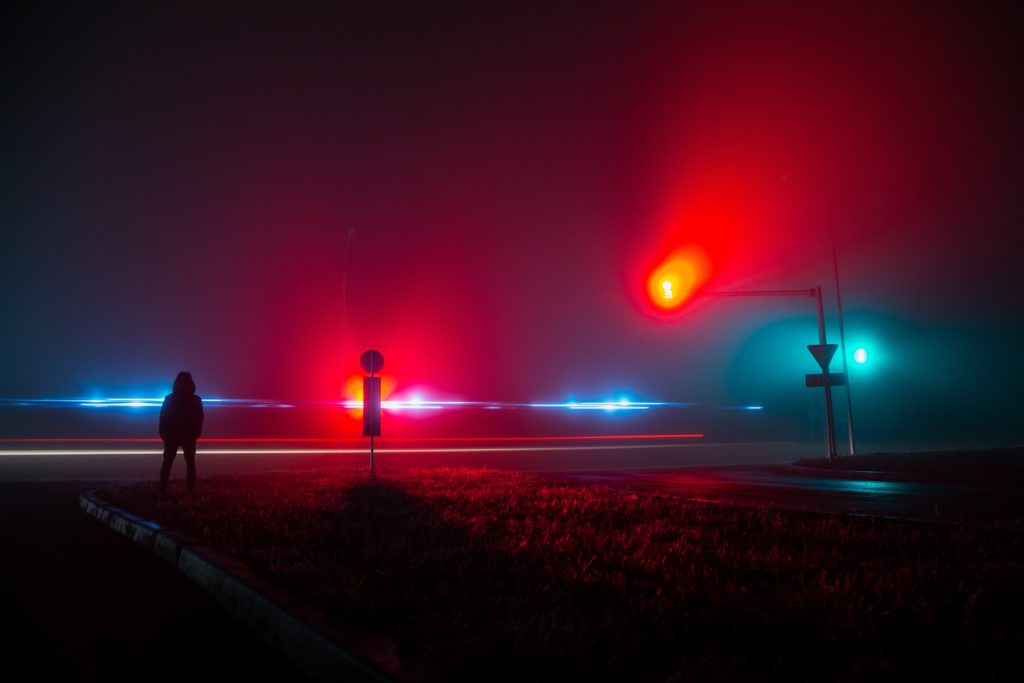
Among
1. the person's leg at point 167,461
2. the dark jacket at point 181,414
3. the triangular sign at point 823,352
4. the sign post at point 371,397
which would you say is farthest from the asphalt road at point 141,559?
the sign post at point 371,397

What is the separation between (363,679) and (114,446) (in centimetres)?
2933

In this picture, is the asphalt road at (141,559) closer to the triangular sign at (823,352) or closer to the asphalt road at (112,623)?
the asphalt road at (112,623)

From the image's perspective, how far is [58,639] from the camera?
466cm

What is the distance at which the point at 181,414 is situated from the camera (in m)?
12.8

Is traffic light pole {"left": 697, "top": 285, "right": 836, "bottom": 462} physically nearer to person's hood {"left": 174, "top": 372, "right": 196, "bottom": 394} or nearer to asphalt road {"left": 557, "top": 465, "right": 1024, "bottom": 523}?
asphalt road {"left": 557, "top": 465, "right": 1024, "bottom": 523}

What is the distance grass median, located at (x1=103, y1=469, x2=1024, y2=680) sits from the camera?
3543mm

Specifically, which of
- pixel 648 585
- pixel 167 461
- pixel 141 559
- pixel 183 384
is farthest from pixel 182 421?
pixel 648 585

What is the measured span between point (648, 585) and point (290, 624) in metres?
2.36

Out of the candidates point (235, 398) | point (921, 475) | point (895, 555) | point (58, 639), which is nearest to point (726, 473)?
point (921, 475)

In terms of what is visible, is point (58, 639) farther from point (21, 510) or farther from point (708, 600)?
point (21, 510)

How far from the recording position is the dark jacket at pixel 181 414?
41.4 ft

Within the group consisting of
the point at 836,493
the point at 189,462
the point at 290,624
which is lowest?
the point at 836,493

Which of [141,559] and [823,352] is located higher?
[823,352]

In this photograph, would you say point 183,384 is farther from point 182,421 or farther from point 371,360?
point 371,360
